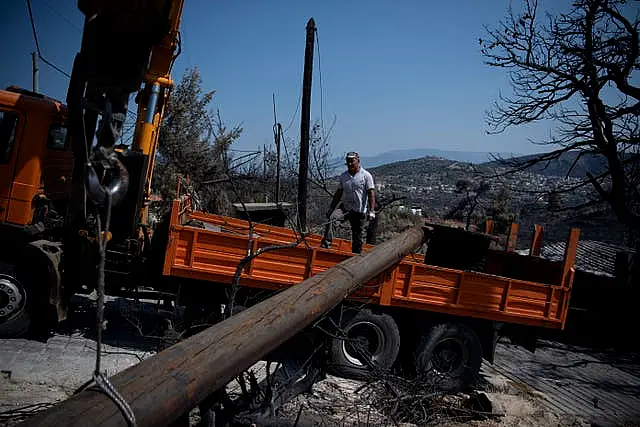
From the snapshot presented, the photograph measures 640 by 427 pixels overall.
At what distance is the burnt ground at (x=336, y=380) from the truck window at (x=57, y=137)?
7.80 feet

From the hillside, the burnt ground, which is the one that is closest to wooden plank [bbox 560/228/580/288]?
the burnt ground

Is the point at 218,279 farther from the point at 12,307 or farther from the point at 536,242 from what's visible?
the point at 536,242

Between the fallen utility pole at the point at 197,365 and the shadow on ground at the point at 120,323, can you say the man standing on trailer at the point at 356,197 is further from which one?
the fallen utility pole at the point at 197,365

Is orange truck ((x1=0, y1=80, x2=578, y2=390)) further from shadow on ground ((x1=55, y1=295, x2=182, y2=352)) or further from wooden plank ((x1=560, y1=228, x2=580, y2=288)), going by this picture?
shadow on ground ((x1=55, y1=295, x2=182, y2=352))

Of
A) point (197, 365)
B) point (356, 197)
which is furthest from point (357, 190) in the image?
point (197, 365)

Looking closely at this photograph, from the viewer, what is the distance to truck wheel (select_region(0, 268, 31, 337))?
5570 millimetres

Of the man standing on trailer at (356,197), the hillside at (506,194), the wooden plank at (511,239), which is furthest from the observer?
the hillside at (506,194)

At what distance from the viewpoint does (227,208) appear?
52.1ft

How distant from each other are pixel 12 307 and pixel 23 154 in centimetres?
187

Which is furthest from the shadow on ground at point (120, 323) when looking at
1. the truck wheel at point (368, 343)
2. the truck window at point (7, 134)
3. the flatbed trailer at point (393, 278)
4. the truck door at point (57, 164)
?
the truck window at point (7, 134)

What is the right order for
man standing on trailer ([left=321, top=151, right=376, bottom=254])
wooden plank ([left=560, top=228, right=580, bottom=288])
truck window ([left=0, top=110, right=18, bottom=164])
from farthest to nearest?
man standing on trailer ([left=321, top=151, right=376, bottom=254]), wooden plank ([left=560, top=228, right=580, bottom=288]), truck window ([left=0, top=110, right=18, bottom=164])

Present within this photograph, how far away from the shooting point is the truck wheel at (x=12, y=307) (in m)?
5.57

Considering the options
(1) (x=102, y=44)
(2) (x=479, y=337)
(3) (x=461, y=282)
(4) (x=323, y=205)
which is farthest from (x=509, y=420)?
(4) (x=323, y=205)

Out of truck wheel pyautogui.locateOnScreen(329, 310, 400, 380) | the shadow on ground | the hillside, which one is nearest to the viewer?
truck wheel pyautogui.locateOnScreen(329, 310, 400, 380)
